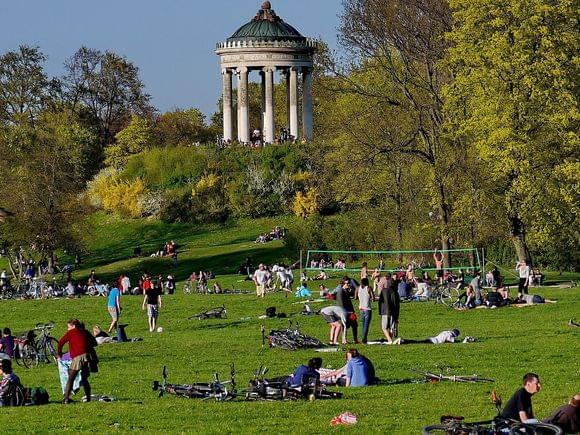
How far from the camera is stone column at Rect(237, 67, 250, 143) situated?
107125mm

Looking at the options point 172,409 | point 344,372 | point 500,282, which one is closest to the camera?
point 172,409

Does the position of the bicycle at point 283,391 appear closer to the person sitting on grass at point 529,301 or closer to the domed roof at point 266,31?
the person sitting on grass at point 529,301

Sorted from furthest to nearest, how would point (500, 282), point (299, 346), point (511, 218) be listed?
point (511, 218) < point (500, 282) < point (299, 346)

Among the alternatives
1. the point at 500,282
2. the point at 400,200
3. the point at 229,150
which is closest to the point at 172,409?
the point at 500,282

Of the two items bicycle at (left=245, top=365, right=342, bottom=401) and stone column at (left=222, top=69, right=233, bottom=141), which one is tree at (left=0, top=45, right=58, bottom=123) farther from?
bicycle at (left=245, top=365, right=342, bottom=401)

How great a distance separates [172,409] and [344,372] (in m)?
4.72

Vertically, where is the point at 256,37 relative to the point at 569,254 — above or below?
above

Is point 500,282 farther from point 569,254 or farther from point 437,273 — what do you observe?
point 569,254

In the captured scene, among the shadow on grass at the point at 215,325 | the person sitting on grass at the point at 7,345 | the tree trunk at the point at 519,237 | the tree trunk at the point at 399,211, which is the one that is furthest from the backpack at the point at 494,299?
the tree trunk at the point at 399,211

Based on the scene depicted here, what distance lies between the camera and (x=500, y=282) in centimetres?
5362

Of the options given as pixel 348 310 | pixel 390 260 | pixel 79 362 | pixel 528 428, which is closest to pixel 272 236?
pixel 390 260

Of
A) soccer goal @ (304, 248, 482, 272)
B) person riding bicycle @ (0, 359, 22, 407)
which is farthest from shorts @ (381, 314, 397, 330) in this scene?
soccer goal @ (304, 248, 482, 272)

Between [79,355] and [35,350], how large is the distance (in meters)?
8.86

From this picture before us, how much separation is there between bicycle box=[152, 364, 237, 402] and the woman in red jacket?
1353 millimetres
